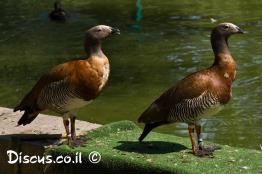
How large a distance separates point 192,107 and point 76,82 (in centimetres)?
109

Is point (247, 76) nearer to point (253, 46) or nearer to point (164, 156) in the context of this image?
point (253, 46)

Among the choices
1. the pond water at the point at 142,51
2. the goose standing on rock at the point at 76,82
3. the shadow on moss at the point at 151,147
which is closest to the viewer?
the goose standing on rock at the point at 76,82

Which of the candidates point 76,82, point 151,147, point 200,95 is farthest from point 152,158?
point 76,82

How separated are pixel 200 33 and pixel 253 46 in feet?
6.05

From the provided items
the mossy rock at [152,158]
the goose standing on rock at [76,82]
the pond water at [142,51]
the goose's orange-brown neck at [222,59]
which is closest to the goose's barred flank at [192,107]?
the goose's orange-brown neck at [222,59]

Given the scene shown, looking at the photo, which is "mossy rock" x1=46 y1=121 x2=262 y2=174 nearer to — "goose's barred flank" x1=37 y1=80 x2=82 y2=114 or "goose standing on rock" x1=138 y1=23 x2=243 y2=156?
"goose standing on rock" x1=138 y1=23 x2=243 y2=156

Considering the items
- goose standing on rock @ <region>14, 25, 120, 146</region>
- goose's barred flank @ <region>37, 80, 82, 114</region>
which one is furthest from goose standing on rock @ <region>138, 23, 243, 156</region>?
goose's barred flank @ <region>37, 80, 82, 114</region>

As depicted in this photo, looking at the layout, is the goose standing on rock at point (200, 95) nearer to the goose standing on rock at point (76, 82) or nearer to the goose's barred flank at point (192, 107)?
the goose's barred flank at point (192, 107)

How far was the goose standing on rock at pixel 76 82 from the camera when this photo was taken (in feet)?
21.1

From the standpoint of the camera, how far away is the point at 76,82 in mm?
6434

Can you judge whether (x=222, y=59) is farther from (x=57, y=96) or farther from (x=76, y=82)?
(x=57, y=96)

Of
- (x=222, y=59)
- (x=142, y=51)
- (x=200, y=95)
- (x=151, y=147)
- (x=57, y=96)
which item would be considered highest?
(x=222, y=59)

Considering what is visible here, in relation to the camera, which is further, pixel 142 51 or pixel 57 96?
pixel 142 51

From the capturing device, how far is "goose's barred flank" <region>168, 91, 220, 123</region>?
6.07 metres
